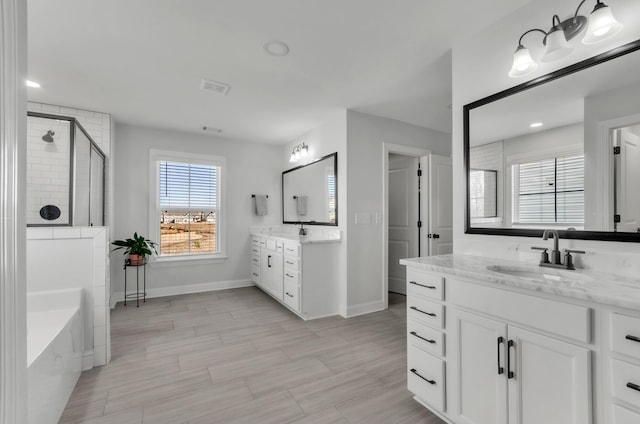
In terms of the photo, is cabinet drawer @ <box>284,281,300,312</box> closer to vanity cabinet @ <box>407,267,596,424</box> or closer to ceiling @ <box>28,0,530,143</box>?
vanity cabinet @ <box>407,267,596,424</box>

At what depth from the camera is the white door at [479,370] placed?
54.3 inches

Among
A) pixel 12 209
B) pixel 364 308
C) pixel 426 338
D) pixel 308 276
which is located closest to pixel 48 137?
pixel 12 209

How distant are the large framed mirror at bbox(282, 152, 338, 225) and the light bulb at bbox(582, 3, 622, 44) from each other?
2564mm

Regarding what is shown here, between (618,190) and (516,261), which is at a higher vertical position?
(618,190)

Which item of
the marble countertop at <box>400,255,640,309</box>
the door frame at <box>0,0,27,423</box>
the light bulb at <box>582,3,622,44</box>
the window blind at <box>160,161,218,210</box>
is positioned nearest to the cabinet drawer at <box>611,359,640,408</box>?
the marble countertop at <box>400,255,640,309</box>

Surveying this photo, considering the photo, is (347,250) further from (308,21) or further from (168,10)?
(168,10)

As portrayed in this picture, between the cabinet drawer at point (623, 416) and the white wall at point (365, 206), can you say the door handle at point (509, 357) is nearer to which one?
the cabinet drawer at point (623, 416)

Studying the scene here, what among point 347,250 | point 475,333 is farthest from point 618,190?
point 347,250

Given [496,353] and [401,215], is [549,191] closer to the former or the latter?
[496,353]

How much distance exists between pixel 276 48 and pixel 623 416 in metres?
2.76

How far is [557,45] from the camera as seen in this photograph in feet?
5.08

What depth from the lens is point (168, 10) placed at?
1.90 meters

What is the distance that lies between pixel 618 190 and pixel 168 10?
2.76 m

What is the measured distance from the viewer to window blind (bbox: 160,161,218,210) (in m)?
4.53
